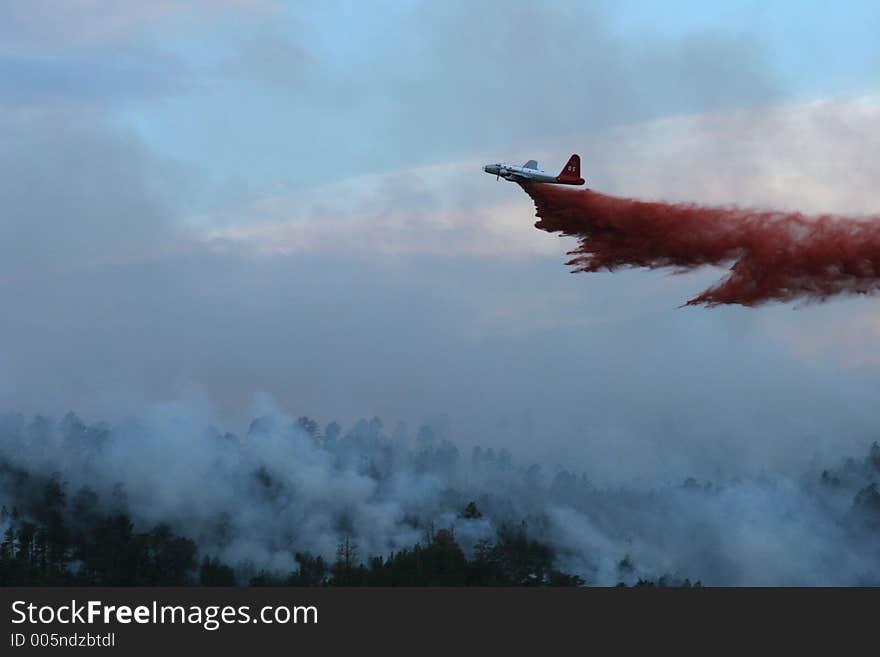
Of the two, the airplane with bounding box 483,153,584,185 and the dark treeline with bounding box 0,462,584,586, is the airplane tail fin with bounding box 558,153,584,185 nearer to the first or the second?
the airplane with bounding box 483,153,584,185

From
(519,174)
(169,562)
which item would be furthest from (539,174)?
(169,562)

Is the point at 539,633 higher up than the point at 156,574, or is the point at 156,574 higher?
the point at 156,574

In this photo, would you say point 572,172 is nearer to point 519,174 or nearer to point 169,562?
point 519,174

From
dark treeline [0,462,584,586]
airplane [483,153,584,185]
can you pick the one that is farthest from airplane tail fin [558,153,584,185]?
dark treeline [0,462,584,586]

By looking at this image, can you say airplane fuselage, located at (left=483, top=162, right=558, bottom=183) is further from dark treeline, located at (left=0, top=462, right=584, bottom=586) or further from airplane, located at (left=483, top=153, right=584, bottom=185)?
dark treeline, located at (left=0, top=462, right=584, bottom=586)

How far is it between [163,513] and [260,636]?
110 m

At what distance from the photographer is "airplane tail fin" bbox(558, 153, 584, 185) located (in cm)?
10862

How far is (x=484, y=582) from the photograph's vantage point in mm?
152000

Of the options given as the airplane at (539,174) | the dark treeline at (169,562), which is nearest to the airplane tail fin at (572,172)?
the airplane at (539,174)

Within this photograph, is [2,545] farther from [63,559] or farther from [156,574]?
[156,574]

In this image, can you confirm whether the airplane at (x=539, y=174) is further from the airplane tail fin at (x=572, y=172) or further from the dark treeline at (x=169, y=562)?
the dark treeline at (x=169, y=562)

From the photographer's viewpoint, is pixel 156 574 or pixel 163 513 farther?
pixel 163 513

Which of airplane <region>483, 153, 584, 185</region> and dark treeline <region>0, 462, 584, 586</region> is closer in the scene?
airplane <region>483, 153, 584, 185</region>

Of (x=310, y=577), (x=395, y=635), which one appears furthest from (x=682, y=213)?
(x=310, y=577)
